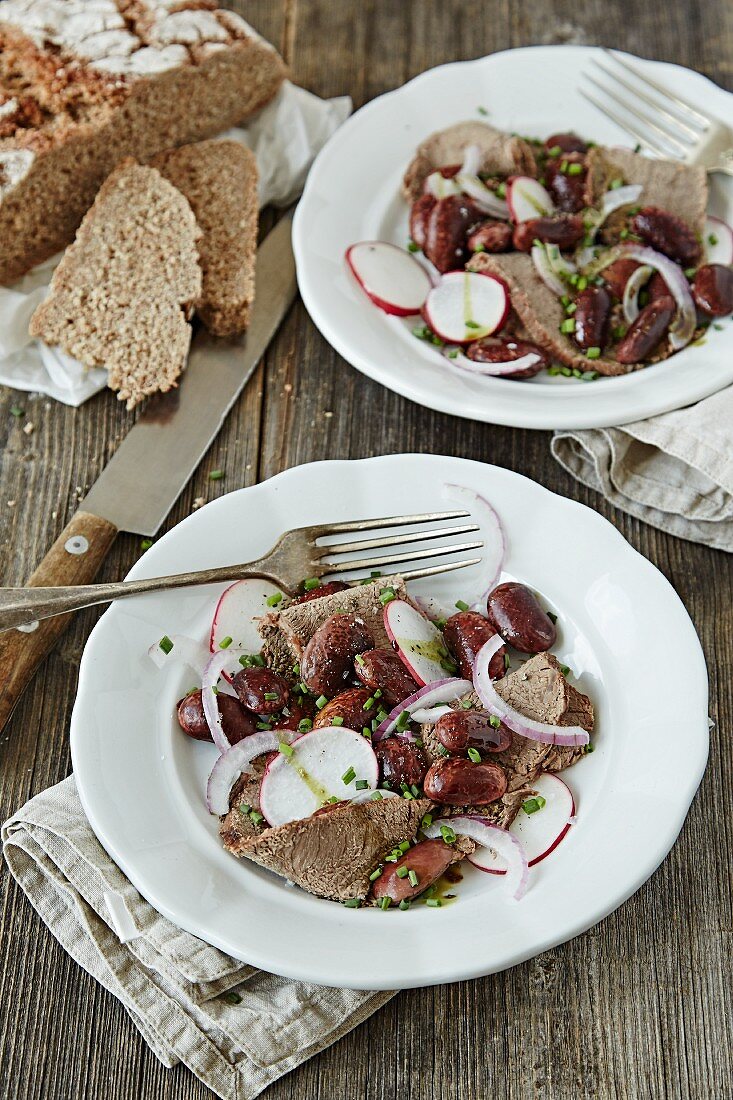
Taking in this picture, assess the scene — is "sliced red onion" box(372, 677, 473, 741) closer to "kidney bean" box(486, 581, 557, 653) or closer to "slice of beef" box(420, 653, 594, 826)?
"slice of beef" box(420, 653, 594, 826)

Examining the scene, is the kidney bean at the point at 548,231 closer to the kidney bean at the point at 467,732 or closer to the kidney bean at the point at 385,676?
the kidney bean at the point at 385,676

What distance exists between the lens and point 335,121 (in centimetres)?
469

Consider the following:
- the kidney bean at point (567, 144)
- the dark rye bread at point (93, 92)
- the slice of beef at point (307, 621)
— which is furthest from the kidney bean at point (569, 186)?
the slice of beef at point (307, 621)

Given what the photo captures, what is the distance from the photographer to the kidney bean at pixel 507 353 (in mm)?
3674

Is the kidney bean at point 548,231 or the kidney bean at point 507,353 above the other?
the kidney bean at point 548,231

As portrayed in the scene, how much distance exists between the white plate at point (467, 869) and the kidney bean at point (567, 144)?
5.83 feet

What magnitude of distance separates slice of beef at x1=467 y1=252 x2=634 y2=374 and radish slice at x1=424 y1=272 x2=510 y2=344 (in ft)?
0.14

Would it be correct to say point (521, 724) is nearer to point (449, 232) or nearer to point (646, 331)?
point (646, 331)

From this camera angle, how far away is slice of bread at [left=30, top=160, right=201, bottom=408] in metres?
3.89

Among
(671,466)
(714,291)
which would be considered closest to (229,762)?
(671,466)

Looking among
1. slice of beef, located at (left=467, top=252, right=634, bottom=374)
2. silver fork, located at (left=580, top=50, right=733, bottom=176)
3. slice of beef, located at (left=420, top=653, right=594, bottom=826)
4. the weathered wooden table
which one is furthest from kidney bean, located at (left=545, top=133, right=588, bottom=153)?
slice of beef, located at (left=420, top=653, right=594, bottom=826)

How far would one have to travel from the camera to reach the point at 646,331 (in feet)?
12.0

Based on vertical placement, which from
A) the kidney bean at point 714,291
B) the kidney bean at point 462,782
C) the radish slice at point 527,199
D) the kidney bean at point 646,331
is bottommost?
the kidney bean at point 462,782

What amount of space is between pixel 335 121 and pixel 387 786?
129 inches
